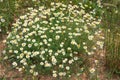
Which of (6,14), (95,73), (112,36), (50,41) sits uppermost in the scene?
(6,14)

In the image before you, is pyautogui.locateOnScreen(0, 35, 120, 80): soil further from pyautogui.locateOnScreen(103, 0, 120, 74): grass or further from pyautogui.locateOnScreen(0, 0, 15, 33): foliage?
pyautogui.locateOnScreen(0, 0, 15, 33): foliage

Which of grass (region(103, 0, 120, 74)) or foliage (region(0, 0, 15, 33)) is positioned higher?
A: foliage (region(0, 0, 15, 33))

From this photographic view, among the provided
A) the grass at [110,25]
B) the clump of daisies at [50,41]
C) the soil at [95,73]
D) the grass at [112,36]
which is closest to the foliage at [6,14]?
the grass at [110,25]

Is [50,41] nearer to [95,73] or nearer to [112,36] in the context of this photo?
[95,73]

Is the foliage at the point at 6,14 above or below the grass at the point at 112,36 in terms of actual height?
above

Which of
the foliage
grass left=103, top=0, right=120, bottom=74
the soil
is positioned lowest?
the soil

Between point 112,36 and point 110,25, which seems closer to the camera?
point 112,36

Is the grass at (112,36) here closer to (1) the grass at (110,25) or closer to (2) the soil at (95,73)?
(1) the grass at (110,25)

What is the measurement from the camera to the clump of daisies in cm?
492

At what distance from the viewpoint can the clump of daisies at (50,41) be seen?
492 cm

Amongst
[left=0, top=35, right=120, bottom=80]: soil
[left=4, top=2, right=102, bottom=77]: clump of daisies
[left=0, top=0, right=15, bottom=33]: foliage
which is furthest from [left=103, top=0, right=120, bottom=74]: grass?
[left=0, top=0, right=15, bottom=33]: foliage

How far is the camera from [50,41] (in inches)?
200

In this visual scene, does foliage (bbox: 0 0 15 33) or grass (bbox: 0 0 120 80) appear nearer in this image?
grass (bbox: 0 0 120 80)

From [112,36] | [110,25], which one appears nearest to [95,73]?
[112,36]
